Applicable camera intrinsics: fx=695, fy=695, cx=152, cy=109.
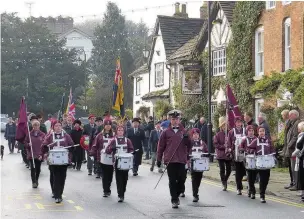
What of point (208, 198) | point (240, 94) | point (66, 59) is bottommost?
point (208, 198)

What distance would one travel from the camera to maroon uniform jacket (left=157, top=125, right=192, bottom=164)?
14336 millimetres

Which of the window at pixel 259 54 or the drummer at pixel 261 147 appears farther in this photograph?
the window at pixel 259 54

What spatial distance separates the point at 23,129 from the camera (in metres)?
18.1

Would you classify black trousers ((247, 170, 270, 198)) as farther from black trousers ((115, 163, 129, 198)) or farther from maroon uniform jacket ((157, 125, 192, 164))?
black trousers ((115, 163, 129, 198))

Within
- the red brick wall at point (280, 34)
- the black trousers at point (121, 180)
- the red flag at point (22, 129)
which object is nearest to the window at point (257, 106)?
the red brick wall at point (280, 34)

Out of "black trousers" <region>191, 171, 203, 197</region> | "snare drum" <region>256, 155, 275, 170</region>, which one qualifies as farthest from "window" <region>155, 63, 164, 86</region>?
"snare drum" <region>256, 155, 275, 170</region>

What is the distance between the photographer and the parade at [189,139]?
14.5 metres

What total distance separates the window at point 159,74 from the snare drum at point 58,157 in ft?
105

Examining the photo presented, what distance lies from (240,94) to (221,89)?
10.4ft

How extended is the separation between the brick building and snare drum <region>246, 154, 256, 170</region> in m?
11.7

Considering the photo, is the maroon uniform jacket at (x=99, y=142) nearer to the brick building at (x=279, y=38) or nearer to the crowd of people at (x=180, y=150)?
the crowd of people at (x=180, y=150)

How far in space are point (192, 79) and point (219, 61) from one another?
168 centimetres

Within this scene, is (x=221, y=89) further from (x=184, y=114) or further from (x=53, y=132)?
(x=53, y=132)

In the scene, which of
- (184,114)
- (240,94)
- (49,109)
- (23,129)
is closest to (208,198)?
(23,129)
